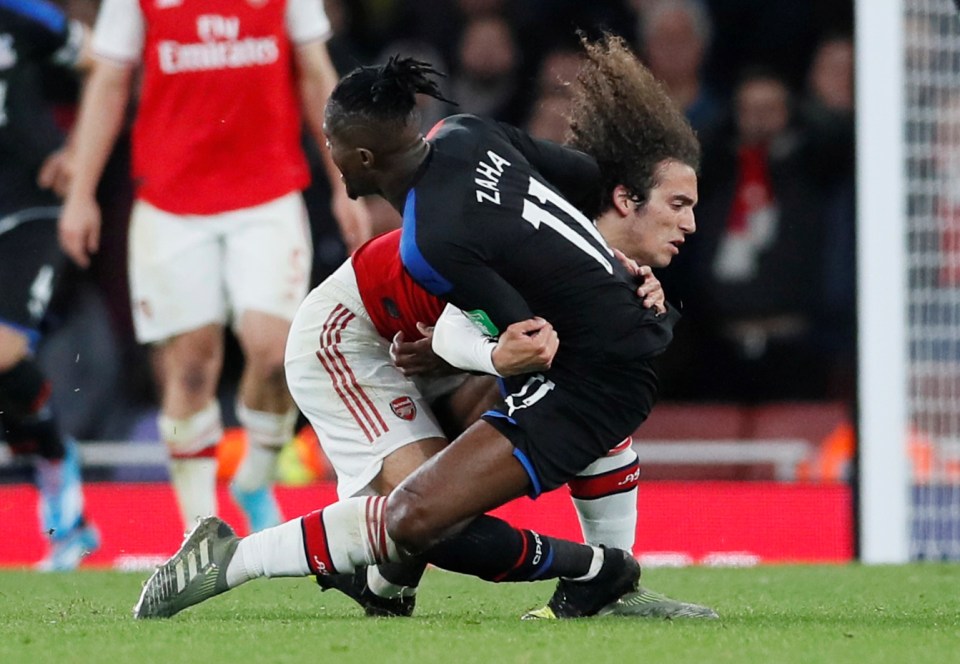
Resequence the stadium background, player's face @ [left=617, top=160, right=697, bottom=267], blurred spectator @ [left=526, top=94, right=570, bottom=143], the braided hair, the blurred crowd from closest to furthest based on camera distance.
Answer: the braided hair < player's face @ [left=617, top=160, right=697, bottom=267] < the stadium background < blurred spectator @ [left=526, top=94, right=570, bottom=143] < the blurred crowd

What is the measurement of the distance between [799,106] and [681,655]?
614cm

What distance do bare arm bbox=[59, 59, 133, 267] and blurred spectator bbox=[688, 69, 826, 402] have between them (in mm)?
3387

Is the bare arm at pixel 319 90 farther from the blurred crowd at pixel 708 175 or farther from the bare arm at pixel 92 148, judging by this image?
the blurred crowd at pixel 708 175

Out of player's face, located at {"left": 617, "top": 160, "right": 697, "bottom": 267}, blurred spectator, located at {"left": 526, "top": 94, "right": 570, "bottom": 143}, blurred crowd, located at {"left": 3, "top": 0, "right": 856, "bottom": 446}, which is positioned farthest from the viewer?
blurred crowd, located at {"left": 3, "top": 0, "right": 856, "bottom": 446}

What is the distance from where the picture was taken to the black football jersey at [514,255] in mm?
A: 3934

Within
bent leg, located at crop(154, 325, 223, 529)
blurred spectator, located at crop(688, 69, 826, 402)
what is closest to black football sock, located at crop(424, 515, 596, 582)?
bent leg, located at crop(154, 325, 223, 529)

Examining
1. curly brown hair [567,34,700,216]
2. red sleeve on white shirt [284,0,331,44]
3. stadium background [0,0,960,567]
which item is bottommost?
stadium background [0,0,960,567]

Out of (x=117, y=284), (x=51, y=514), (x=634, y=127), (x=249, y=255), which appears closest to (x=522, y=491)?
(x=634, y=127)

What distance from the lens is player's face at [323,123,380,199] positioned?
4102 mm

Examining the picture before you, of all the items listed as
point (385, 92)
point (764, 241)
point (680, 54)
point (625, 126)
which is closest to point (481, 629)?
point (385, 92)

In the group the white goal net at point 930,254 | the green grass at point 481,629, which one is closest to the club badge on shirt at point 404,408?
the green grass at point 481,629

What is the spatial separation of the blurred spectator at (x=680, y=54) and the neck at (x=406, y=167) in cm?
495

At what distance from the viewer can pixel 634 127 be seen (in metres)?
4.62

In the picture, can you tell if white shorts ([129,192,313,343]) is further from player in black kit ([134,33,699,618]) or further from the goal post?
the goal post
